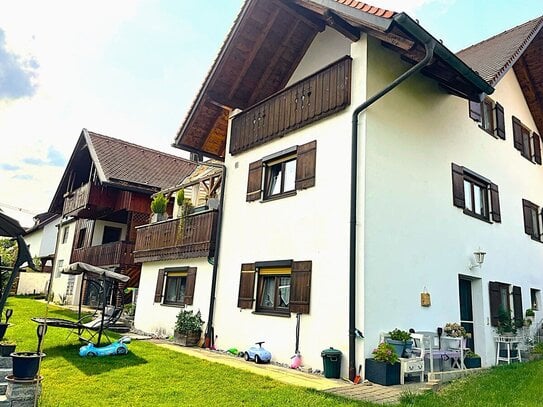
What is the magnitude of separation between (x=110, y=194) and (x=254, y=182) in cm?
1268

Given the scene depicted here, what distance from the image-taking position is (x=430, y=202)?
9773 millimetres

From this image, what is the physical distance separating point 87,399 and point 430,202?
7753mm

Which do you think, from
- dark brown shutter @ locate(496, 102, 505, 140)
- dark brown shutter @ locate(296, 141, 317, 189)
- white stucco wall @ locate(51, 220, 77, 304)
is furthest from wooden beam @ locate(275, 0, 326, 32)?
white stucco wall @ locate(51, 220, 77, 304)

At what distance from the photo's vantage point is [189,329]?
11477 mm

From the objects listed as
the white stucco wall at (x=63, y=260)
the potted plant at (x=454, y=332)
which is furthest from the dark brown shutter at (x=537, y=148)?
the white stucco wall at (x=63, y=260)

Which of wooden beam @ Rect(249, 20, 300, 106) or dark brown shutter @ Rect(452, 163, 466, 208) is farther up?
wooden beam @ Rect(249, 20, 300, 106)

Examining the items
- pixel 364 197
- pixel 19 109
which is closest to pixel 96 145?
pixel 19 109

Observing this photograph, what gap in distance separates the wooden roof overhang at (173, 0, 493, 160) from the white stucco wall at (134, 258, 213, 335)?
12.5 ft

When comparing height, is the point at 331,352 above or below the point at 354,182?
below

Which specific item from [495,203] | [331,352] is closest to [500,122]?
[495,203]

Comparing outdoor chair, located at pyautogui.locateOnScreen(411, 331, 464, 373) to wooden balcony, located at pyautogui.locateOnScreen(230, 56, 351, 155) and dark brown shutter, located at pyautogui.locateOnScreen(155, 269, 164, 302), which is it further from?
dark brown shutter, located at pyautogui.locateOnScreen(155, 269, 164, 302)

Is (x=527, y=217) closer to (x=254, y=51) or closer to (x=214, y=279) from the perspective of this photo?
(x=254, y=51)

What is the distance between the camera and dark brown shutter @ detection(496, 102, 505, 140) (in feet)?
44.3

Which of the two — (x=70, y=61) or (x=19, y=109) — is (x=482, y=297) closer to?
(x=70, y=61)
